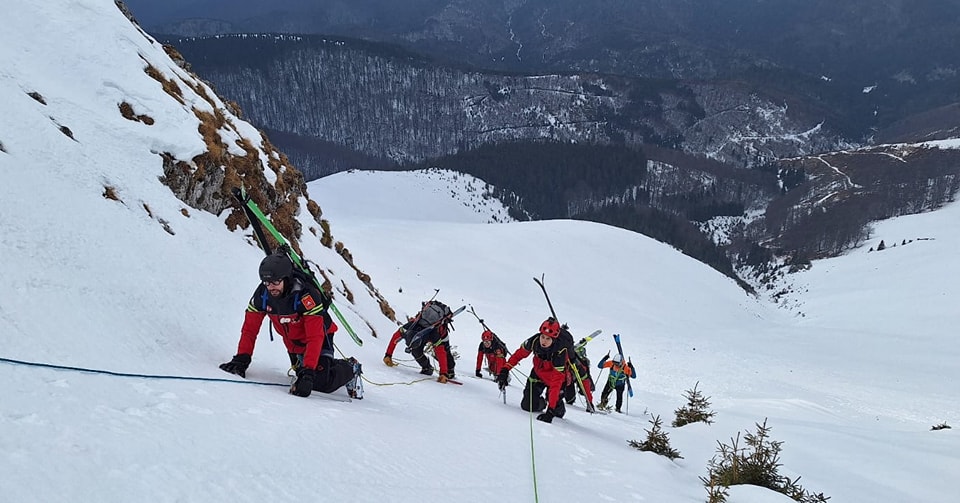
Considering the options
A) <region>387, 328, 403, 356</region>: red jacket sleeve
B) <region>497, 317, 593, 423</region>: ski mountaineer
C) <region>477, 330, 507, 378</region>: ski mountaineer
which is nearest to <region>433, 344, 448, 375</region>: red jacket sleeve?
<region>387, 328, 403, 356</region>: red jacket sleeve

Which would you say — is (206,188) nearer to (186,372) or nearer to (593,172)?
(186,372)

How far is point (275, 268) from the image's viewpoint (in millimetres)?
4332

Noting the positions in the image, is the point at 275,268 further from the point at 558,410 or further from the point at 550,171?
the point at 550,171

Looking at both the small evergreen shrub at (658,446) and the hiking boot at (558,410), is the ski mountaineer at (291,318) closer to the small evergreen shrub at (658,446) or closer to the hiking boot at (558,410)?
the hiking boot at (558,410)

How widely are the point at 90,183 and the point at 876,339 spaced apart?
37141mm

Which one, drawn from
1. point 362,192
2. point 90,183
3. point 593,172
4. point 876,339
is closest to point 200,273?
point 90,183

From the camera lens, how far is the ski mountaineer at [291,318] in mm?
4434

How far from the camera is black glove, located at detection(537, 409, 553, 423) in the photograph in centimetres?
685

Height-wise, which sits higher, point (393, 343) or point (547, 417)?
point (393, 343)

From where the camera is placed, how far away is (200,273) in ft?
21.2

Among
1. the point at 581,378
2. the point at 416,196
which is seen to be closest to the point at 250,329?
the point at 581,378

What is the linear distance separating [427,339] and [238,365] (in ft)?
14.9

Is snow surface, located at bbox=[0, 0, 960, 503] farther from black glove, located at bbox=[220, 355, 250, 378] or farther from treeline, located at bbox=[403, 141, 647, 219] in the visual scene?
treeline, located at bbox=[403, 141, 647, 219]

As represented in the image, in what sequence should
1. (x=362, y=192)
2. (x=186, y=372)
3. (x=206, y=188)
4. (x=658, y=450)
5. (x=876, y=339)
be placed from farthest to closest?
(x=362, y=192), (x=876, y=339), (x=206, y=188), (x=658, y=450), (x=186, y=372)
